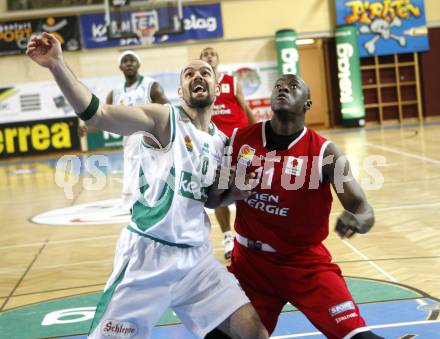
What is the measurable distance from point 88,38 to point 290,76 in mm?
19038

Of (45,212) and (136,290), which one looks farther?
(45,212)

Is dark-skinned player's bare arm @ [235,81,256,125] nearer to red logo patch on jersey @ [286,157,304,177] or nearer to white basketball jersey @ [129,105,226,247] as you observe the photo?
red logo patch on jersey @ [286,157,304,177]

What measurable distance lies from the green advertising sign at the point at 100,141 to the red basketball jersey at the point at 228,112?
14.4 m

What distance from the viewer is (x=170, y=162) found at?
12.2 feet

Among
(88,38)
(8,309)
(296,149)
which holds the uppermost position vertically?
(88,38)

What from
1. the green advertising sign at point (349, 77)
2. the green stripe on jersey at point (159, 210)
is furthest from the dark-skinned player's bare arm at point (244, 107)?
the green advertising sign at point (349, 77)

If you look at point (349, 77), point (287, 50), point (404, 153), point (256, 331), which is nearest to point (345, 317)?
point (256, 331)

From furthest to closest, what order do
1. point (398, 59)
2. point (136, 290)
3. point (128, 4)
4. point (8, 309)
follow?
point (398, 59)
point (128, 4)
point (8, 309)
point (136, 290)

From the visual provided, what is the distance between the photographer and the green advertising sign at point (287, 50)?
22.0 m

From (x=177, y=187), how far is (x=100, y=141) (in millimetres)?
19175

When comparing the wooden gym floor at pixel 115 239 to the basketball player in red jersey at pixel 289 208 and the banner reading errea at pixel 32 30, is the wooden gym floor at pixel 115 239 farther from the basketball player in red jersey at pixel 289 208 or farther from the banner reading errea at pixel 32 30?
the banner reading errea at pixel 32 30

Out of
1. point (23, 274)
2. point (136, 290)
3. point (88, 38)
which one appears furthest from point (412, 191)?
point (88, 38)

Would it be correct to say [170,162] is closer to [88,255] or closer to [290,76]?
[290,76]

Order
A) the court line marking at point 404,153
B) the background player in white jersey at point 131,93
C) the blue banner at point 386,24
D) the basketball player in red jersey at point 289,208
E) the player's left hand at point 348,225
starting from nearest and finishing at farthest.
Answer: the player's left hand at point 348,225, the basketball player in red jersey at point 289,208, the background player in white jersey at point 131,93, the court line marking at point 404,153, the blue banner at point 386,24
